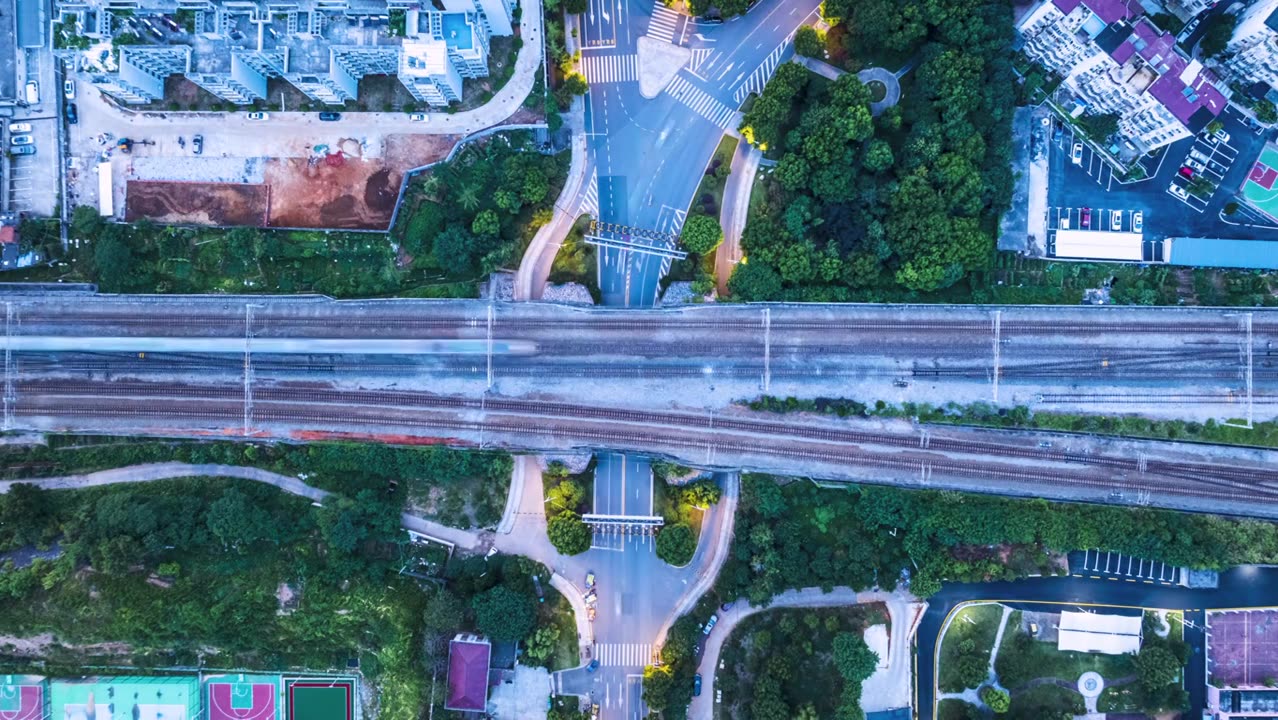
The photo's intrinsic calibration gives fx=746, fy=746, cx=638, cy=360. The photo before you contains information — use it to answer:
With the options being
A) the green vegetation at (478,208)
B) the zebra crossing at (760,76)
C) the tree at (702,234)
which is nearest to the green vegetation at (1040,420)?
the tree at (702,234)

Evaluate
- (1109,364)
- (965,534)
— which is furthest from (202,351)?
(1109,364)

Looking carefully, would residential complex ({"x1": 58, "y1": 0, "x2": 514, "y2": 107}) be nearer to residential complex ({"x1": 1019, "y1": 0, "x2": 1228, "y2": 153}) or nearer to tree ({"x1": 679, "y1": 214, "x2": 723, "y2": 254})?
tree ({"x1": 679, "y1": 214, "x2": 723, "y2": 254})

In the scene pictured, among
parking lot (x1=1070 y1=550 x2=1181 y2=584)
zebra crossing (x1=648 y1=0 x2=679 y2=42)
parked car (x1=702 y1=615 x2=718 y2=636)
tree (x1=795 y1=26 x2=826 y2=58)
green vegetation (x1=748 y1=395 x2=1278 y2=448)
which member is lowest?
parked car (x1=702 y1=615 x2=718 y2=636)

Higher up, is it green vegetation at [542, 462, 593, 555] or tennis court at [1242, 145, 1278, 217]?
tennis court at [1242, 145, 1278, 217]

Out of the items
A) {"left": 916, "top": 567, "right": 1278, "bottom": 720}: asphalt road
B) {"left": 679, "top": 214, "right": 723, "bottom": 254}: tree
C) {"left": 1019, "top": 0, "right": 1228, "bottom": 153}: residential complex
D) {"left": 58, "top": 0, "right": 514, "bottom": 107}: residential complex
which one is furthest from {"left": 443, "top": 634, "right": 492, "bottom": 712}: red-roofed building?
{"left": 1019, "top": 0, "right": 1228, "bottom": 153}: residential complex

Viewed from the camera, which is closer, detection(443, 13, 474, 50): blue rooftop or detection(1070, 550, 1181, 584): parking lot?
detection(443, 13, 474, 50): blue rooftop

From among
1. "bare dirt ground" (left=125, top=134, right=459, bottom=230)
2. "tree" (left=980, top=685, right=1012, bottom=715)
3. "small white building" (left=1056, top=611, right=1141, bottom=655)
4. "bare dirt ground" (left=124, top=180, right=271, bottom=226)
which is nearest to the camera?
"tree" (left=980, top=685, right=1012, bottom=715)
